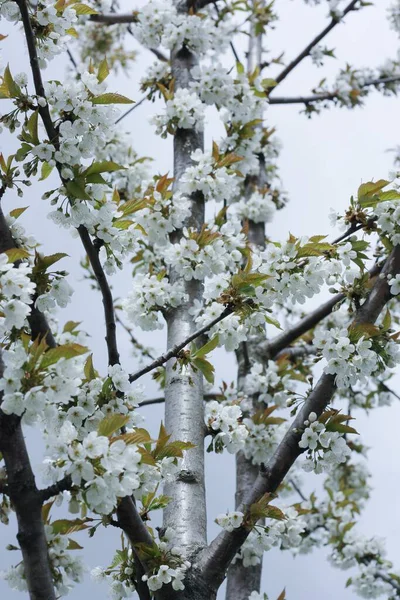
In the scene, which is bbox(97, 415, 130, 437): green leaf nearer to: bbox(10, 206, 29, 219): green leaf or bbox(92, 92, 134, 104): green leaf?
bbox(10, 206, 29, 219): green leaf

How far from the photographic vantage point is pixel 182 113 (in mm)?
4137

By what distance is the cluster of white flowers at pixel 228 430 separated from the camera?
9.37ft

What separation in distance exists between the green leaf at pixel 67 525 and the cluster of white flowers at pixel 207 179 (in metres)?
2.10

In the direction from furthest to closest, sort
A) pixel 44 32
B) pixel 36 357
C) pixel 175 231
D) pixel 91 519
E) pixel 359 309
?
pixel 175 231 < pixel 359 309 < pixel 44 32 < pixel 91 519 < pixel 36 357

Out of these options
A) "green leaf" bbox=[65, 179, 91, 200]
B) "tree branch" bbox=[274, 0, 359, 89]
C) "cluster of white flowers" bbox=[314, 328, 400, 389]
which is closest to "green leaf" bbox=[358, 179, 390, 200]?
"cluster of white flowers" bbox=[314, 328, 400, 389]

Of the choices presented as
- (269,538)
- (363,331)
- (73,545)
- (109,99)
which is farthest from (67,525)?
(109,99)

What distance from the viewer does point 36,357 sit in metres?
1.71

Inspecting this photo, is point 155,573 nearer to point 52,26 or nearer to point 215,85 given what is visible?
point 52,26

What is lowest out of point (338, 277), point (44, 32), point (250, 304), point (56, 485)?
point (56, 485)

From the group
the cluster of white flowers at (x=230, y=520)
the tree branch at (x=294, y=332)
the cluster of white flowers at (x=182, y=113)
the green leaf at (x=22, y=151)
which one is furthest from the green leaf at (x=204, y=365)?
the cluster of white flowers at (x=182, y=113)

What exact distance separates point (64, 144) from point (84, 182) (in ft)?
0.44

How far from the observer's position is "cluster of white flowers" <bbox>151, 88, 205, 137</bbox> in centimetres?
413

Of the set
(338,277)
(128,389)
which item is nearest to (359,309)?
(338,277)

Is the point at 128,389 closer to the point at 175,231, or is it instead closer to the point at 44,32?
the point at 44,32
